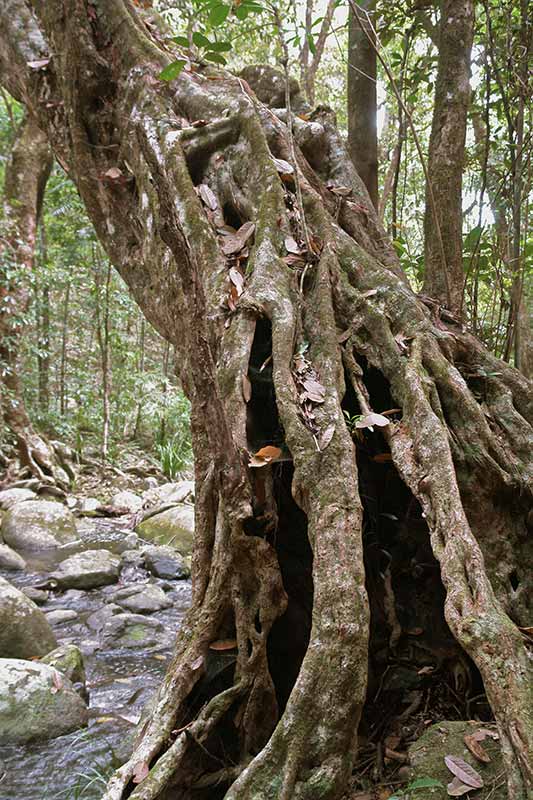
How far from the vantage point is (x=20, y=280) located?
9133 millimetres

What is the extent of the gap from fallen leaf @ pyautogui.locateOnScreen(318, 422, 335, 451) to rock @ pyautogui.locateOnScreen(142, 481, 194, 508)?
305 inches

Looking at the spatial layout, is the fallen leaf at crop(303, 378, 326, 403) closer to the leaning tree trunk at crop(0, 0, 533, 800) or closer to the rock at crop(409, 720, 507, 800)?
the leaning tree trunk at crop(0, 0, 533, 800)

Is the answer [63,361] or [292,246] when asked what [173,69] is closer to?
[292,246]

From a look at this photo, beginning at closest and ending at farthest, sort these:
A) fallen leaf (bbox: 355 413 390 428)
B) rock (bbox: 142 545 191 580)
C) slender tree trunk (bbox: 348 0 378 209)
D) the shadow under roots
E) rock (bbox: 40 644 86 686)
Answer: the shadow under roots < fallen leaf (bbox: 355 413 390 428) < rock (bbox: 40 644 86 686) < slender tree trunk (bbox: 348 0 378 209) < rock (bbox: 142 545 191 580)

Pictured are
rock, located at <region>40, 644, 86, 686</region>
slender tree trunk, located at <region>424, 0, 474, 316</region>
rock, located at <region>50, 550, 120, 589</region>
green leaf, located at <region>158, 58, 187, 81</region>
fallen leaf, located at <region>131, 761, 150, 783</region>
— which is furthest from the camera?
rock, located at <region>50, 550, 120, 589</region>

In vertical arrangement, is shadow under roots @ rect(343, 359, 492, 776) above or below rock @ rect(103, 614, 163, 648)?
above

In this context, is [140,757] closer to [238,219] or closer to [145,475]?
[238,219]

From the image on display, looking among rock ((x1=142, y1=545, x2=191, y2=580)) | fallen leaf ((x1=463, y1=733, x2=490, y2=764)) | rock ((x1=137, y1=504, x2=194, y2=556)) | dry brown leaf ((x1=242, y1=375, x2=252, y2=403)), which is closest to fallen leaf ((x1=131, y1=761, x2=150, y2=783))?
fallen leaf ((x1=463, y1=733, x2=490, y2=764))

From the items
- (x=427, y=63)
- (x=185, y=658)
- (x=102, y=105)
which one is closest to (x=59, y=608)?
(x=185, y=658)

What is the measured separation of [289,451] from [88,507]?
7820mm

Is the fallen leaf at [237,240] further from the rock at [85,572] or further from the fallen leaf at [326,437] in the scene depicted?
the rock at [85,572]

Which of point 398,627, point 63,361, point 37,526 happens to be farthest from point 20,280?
point 398,627

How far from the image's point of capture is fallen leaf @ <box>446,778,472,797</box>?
1683 millimetres

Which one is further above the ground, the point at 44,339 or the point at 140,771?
the point at 44,339
